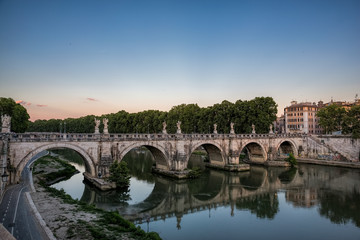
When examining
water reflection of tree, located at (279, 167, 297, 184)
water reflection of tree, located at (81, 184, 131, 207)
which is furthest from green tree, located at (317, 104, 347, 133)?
water reflection of tree, located at (81, 184, 131, 207)

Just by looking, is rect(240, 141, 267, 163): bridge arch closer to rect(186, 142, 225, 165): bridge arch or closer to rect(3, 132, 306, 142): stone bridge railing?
rect(3, 132, 306, 142): stone bridge railing

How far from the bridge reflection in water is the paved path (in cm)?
716

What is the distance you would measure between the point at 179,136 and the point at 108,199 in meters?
15.6

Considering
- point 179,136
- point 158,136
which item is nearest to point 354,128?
Answer: point 179,136

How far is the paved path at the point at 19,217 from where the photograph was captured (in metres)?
13.9

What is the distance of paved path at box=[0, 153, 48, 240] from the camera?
13877 mm

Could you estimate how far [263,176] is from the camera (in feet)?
137

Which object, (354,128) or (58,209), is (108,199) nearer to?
(58,209)

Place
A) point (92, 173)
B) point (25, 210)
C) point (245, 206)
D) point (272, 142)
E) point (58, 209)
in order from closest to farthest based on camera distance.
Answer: point (25, 210), point (58, 209), point (245, 206), point (92, 173), point (272, 142)

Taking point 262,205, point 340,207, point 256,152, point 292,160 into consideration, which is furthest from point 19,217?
point 256,152

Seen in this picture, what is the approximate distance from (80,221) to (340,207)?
1011 inches

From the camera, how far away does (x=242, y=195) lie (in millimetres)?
30844

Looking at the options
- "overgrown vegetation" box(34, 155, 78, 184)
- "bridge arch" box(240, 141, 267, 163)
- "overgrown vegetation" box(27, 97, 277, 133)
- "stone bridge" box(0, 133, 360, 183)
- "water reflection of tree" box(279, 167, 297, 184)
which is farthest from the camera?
"overgrown vegetation" box(27, 97, 277, 133)

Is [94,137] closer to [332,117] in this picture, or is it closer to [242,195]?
[242,195]
